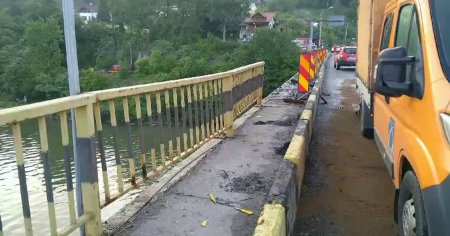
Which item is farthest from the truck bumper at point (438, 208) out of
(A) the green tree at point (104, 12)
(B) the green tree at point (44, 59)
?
(A) the green tree at point (104, 12)

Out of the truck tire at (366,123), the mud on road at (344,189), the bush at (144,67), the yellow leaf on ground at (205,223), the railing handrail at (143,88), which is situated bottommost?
the bush at (144,67)

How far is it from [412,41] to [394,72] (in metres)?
0.46

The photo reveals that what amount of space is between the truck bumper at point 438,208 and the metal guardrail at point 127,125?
2113 millimetres

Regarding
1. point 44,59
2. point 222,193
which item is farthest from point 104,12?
point 222,193

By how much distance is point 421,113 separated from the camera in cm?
257

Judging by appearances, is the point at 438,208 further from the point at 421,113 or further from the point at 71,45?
the point at 71,45

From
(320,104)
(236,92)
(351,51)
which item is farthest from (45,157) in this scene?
(351,51)

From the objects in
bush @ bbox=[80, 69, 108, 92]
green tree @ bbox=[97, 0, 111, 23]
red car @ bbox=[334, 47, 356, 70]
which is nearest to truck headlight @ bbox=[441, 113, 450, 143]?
red car @ bbox=[334, 47, 356, 70]

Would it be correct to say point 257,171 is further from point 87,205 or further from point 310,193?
point 87,205

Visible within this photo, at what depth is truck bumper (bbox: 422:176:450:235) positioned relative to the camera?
2.13 m

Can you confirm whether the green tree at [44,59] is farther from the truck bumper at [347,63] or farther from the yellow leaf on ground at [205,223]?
the yellow leaf on ground at [205,223]

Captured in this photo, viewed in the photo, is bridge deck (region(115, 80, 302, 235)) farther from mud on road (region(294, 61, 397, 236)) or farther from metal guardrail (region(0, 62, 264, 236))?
mud on road (region(294, 61, 397, 236))

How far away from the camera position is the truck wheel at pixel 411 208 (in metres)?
2.49

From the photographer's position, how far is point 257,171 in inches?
194
